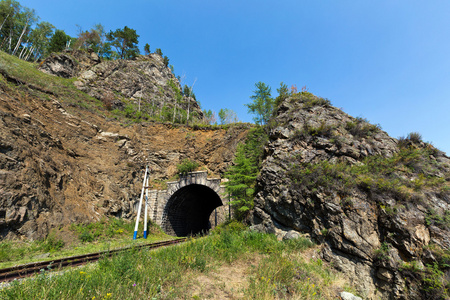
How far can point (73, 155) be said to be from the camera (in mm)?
15555

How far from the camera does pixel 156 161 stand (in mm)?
22281

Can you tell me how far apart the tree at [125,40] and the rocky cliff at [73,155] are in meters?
35.4

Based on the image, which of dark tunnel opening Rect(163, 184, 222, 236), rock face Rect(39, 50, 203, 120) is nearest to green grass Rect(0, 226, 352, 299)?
dark tunnel opening Rect(163, 184, 222, 236)

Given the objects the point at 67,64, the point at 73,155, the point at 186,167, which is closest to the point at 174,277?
the point at 186,167

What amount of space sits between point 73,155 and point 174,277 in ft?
53.1

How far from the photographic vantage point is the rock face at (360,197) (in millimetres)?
7633

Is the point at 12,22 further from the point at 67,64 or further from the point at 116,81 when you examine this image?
the point at 116,81

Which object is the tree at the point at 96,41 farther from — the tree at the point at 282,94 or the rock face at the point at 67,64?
the tree at the point at 282,94

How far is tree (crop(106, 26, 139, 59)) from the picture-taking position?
50625 millimetres

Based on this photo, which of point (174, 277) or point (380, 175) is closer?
point (174, 277)

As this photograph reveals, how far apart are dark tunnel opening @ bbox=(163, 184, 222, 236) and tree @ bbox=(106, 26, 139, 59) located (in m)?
48.6

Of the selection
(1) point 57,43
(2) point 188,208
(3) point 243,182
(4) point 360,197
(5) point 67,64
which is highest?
(1) point 57,43

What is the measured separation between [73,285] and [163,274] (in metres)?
1.89

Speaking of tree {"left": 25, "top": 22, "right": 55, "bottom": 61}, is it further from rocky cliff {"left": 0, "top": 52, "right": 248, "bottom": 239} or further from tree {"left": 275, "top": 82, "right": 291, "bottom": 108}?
tree {"left": 275, "top": 82, "right": 291, "bottom": 108}
